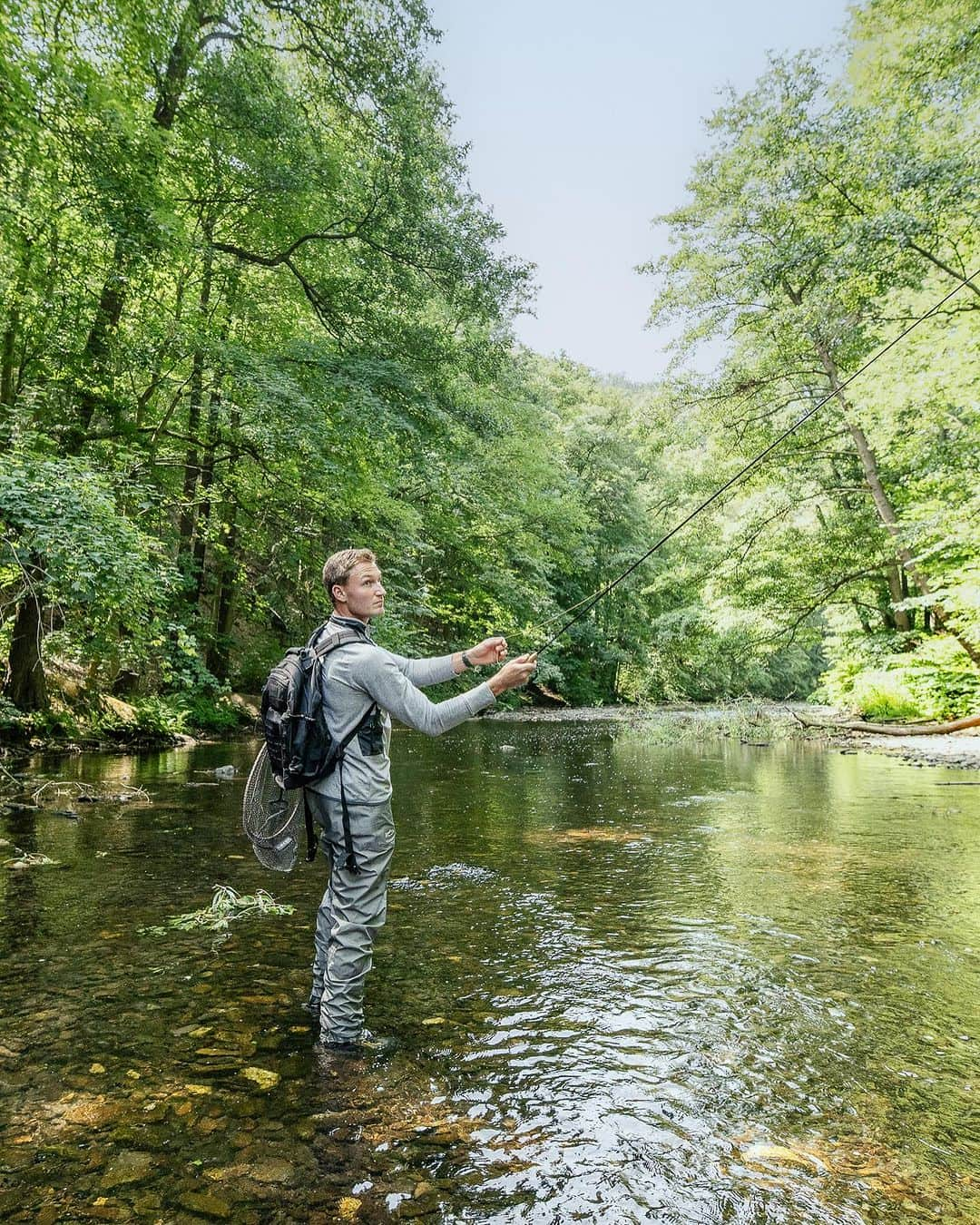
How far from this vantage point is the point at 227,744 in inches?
639

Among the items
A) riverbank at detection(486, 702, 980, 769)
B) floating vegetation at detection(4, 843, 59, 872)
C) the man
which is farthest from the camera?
riverbank at detection(486, 702, 980, 769)

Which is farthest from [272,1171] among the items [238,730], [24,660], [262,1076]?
[238,730]

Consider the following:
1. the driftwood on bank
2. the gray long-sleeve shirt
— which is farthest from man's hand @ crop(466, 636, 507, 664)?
the driftwood on bank

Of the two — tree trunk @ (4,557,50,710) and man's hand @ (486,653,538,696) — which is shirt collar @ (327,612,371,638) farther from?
tree trunk @ (4,557,50,710)

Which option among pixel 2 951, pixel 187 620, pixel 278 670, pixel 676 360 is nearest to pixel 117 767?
pixel 187 620

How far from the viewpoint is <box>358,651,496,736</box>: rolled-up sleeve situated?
3088 mm

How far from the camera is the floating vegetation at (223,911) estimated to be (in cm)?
447

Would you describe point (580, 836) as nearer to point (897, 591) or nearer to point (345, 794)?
point (345, 794)

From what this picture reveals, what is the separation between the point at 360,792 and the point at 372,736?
0.79 ft

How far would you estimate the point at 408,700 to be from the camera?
3.09m

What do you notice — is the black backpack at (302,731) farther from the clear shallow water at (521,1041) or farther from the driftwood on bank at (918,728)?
the driftwood on bank at (918,728)

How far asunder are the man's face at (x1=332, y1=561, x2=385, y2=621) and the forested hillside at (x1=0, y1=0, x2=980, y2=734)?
16.9 feet

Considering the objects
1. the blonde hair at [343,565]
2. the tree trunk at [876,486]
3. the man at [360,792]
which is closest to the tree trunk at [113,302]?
the blonde hair at [343,565]

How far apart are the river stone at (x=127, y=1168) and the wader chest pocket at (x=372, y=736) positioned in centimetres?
150
